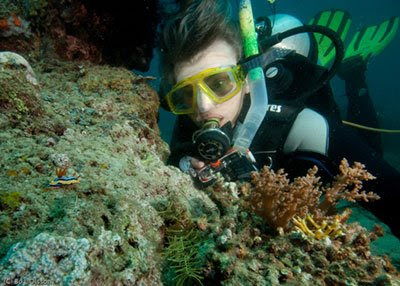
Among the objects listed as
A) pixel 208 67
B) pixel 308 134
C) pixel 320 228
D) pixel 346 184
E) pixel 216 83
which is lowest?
pixel 320 228

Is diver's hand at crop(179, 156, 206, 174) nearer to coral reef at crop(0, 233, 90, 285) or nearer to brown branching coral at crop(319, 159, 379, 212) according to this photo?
brown branching coral at crop(319, 159, 379, 212)

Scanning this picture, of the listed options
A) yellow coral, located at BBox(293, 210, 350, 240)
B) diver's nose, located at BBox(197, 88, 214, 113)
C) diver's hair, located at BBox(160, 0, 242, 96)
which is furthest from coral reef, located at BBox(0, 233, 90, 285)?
diver's hair, located at BBox(160, 0, 242, 96)

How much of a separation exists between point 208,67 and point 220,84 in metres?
0.27

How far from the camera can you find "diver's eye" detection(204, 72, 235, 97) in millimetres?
3385

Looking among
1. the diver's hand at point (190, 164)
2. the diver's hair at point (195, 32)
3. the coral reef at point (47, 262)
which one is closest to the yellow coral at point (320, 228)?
the diver's hand at point (190, 164)

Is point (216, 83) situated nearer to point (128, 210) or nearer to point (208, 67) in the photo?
point (208, 67)

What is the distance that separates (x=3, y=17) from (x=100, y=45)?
4.26 feet

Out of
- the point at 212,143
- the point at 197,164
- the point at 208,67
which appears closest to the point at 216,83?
the point at 208,67

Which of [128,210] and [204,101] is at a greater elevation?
[204,101]

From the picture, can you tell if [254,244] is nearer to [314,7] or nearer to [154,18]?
[154,18]

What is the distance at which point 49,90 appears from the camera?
9.85ft

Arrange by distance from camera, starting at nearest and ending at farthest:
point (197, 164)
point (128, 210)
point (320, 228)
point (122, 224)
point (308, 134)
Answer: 1. point (122, 224)
2. point (128, 210)
3. point (320, 228)
4. point (197, 164)
5. point (308, 134)

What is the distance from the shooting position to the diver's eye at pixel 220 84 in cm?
338

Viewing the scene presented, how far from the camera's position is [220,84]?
3.41 m
